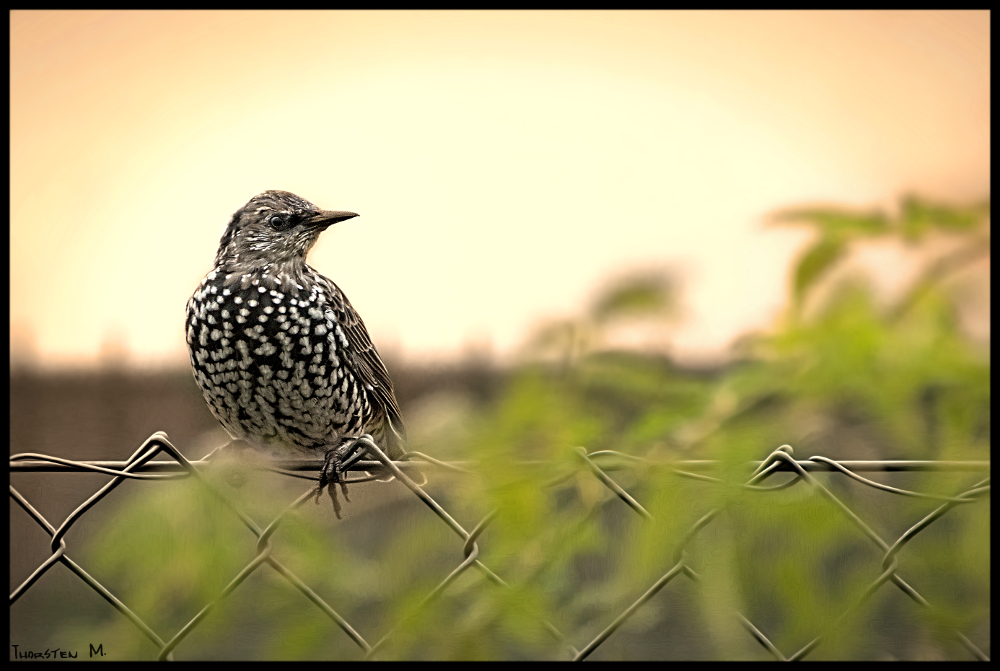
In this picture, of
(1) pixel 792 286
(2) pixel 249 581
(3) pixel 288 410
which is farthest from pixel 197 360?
(1) pixel 792 286

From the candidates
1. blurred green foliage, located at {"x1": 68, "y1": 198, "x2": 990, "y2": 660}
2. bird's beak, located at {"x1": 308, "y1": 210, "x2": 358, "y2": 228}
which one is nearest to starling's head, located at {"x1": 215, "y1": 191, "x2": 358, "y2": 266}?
bird's beak, located at {"x1": 308, "y1": 210, "x2": 358, "y2": 228}

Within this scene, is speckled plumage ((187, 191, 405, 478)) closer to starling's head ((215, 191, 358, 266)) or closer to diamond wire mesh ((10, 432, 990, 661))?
starling's head ((215, 191, 358, 266))

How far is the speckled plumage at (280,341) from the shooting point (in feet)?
7.36

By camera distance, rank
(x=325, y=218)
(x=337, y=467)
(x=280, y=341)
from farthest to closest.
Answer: (x=325, y=218), (x=280, y=341), (x=337, y=467)

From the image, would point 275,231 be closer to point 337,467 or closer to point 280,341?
point 280,341

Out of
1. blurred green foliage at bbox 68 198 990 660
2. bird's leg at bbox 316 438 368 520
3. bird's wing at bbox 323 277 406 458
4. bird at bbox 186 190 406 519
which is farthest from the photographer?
bird's wing at bbox 323 277 406 458

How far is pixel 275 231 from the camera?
242 cm

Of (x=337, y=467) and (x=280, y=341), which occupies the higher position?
(x=280, y=341)

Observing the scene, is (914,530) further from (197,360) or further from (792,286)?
(197,360)

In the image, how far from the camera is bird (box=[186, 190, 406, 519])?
2244 millimetres

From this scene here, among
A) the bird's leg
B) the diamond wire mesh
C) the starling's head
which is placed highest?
the starling's head

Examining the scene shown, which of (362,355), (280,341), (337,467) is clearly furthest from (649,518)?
(362,355)

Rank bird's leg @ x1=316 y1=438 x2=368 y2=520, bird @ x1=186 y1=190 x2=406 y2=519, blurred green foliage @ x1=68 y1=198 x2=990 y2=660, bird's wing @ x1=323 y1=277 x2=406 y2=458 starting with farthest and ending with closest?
bird's wing @ x1=323 y1=277 x2=406 y2=458 < bird @ x1=186 y1=190 x2=406 y2=519 < bird's leg @ x1=316 y1=438 x2=368 y2=520 < blurred green foliage @ x1=68 y1=198 x2=990 y2=660

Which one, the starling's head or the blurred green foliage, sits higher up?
the starling's head
